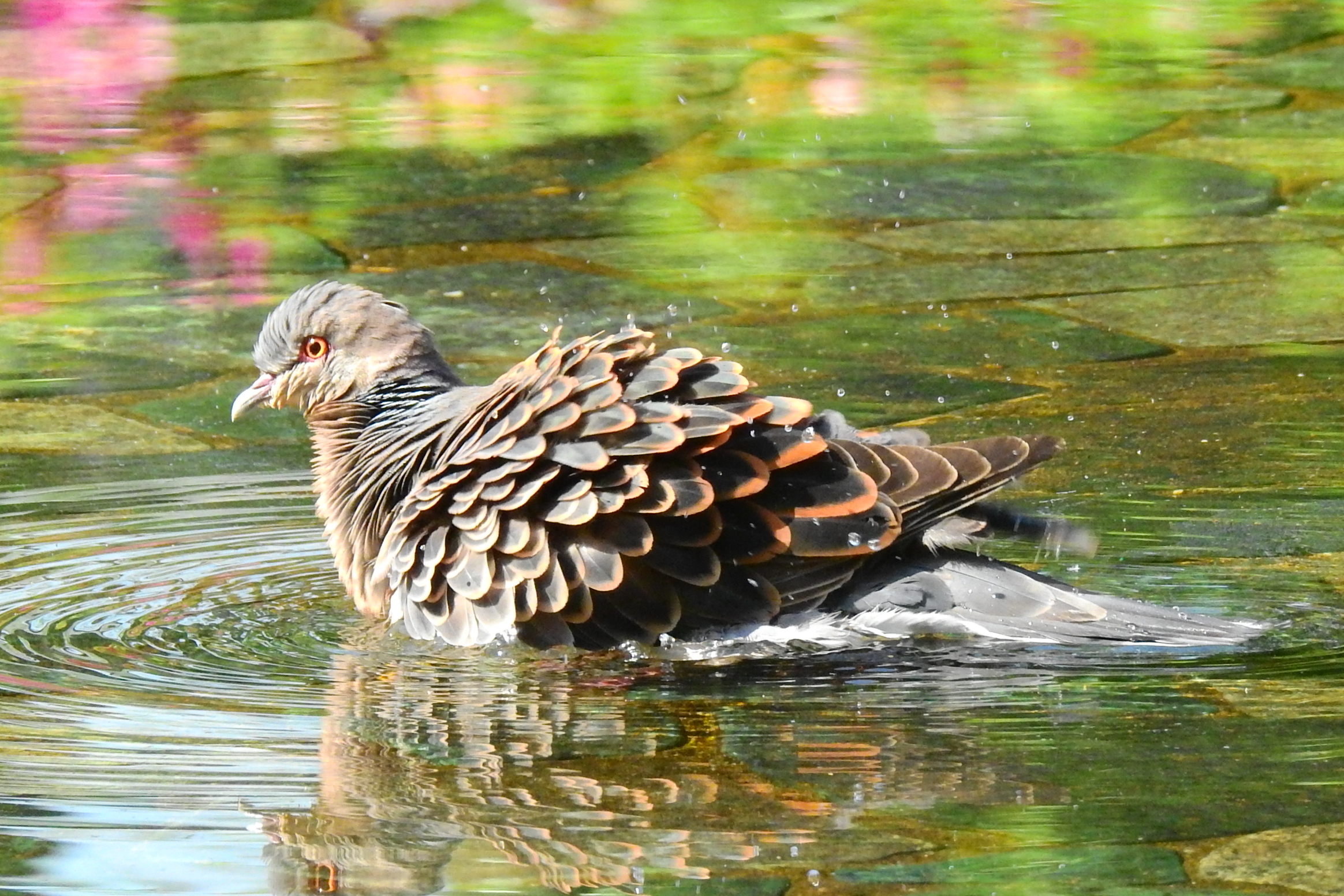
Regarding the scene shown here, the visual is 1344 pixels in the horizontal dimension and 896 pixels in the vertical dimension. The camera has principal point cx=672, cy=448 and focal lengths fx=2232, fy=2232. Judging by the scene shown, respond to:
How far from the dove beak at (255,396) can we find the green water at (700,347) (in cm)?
30

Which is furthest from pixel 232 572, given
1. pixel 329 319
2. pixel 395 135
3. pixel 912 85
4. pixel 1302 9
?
pixel 1302 9

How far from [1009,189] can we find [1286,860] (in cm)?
634

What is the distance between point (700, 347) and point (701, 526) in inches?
109

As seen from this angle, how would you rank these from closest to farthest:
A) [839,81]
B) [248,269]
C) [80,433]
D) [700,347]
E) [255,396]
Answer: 1. [255,396]
2. [80,433]
3. [700,347]
4. [248,269]
5. [839,81]

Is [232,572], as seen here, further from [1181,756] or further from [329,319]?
[1181,756]

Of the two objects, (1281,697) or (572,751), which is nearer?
(572,751)

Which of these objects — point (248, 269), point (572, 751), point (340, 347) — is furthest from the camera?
point (248, 269)

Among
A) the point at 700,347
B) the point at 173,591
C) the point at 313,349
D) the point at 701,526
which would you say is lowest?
the point at 173,591

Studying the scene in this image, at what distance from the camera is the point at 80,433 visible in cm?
640

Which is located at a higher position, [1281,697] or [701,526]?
[701,526]

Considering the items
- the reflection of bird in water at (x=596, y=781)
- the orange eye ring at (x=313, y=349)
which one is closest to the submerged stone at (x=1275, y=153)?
the orange eye ring at (x=313, y=349)

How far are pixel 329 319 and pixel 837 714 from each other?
179 centimetres

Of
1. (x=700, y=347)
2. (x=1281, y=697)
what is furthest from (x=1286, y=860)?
(x=700, y=347)

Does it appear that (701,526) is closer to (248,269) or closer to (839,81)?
(248,269)
